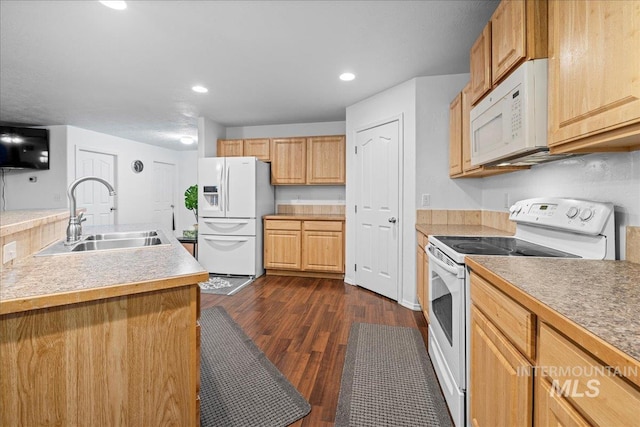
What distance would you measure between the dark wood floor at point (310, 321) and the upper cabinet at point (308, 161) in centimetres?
150

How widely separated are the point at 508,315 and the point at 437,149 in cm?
229

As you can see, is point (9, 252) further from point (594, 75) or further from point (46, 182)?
point (46, 182)

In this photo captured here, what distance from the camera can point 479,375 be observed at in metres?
1.17

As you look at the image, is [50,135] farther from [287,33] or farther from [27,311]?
[27,311]

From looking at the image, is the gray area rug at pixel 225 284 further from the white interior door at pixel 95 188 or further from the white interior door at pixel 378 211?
the white interior door at pixel 95 188

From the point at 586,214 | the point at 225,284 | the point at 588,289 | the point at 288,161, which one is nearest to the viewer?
the point at 588,289

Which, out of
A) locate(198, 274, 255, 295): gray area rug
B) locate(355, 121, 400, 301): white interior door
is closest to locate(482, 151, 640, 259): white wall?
locate(355, 121, 400, 301): white interior door

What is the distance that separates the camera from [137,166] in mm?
6172

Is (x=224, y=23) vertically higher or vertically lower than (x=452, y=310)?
higher

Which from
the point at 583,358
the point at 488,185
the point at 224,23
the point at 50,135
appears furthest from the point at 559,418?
the point at 50,135

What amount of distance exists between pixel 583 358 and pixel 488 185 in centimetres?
240

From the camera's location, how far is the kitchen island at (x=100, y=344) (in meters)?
0.85

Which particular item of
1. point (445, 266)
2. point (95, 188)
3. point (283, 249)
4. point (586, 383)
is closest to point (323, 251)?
point (283, 249)

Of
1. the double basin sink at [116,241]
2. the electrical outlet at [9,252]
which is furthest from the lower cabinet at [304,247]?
the electrical outlet at [9,252]
